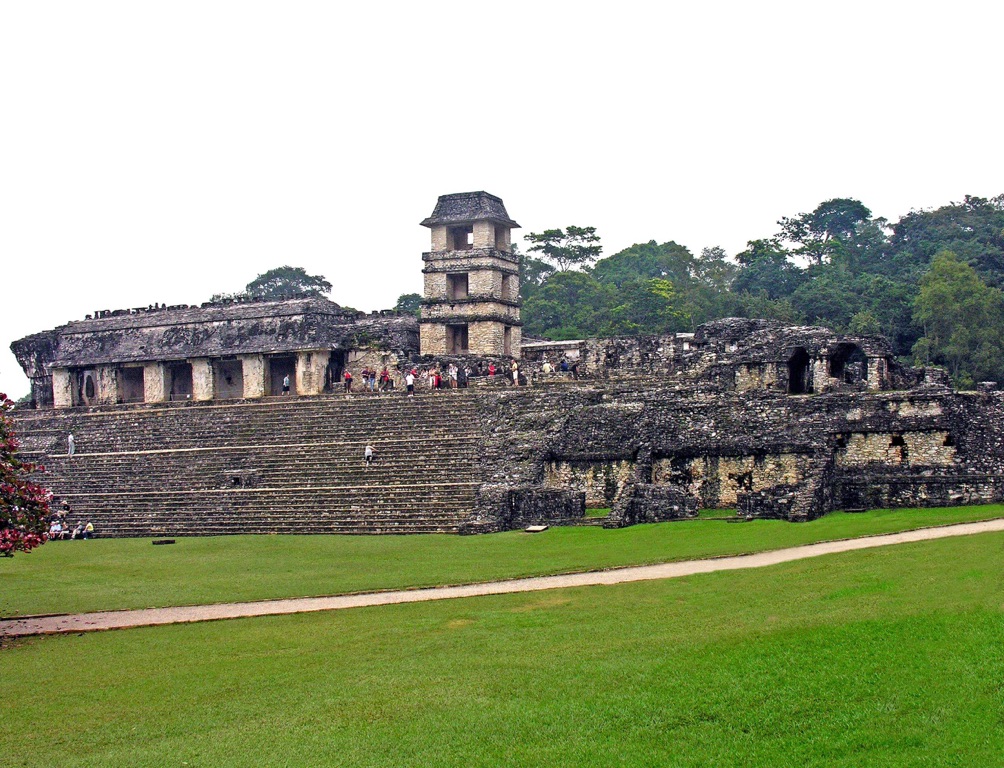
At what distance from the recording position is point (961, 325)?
38.4m

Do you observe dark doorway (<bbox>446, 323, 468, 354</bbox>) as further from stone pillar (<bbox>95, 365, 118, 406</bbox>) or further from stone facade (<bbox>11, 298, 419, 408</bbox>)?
stone pillar (<bbox>95, 365, 118, 406</bbox>)

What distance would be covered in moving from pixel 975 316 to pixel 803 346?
15712 mm

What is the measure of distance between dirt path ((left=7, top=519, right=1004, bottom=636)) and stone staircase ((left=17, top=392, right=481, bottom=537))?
6.98 m

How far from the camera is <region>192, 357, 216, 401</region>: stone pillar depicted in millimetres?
36000

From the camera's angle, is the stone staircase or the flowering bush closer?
the flowering bush

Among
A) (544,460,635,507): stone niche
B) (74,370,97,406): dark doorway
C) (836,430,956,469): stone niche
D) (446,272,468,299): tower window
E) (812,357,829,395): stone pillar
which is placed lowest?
(544,460,635,507): stone niche

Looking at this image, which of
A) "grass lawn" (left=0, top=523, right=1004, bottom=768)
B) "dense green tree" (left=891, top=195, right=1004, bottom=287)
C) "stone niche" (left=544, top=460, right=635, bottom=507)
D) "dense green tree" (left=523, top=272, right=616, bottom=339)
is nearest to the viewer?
"grass lawn" (left=0, top=523, right=1004, bottom=768)

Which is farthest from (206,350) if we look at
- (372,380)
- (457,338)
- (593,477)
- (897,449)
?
(897,449)

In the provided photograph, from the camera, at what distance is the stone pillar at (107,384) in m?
36.9

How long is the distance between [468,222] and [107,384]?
1218 centimetres

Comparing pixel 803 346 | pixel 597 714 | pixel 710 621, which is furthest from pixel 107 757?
pixel 803 346

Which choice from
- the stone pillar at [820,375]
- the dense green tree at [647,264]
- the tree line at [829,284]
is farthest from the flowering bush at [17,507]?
the dense green tree at [647,264]

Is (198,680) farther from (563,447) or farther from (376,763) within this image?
(563,447)

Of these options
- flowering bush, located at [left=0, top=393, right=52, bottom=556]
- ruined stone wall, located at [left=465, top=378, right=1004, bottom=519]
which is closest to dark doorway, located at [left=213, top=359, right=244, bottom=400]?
ruined stone wall, located at [left=465, top=378, right=1004, bottom=519]
